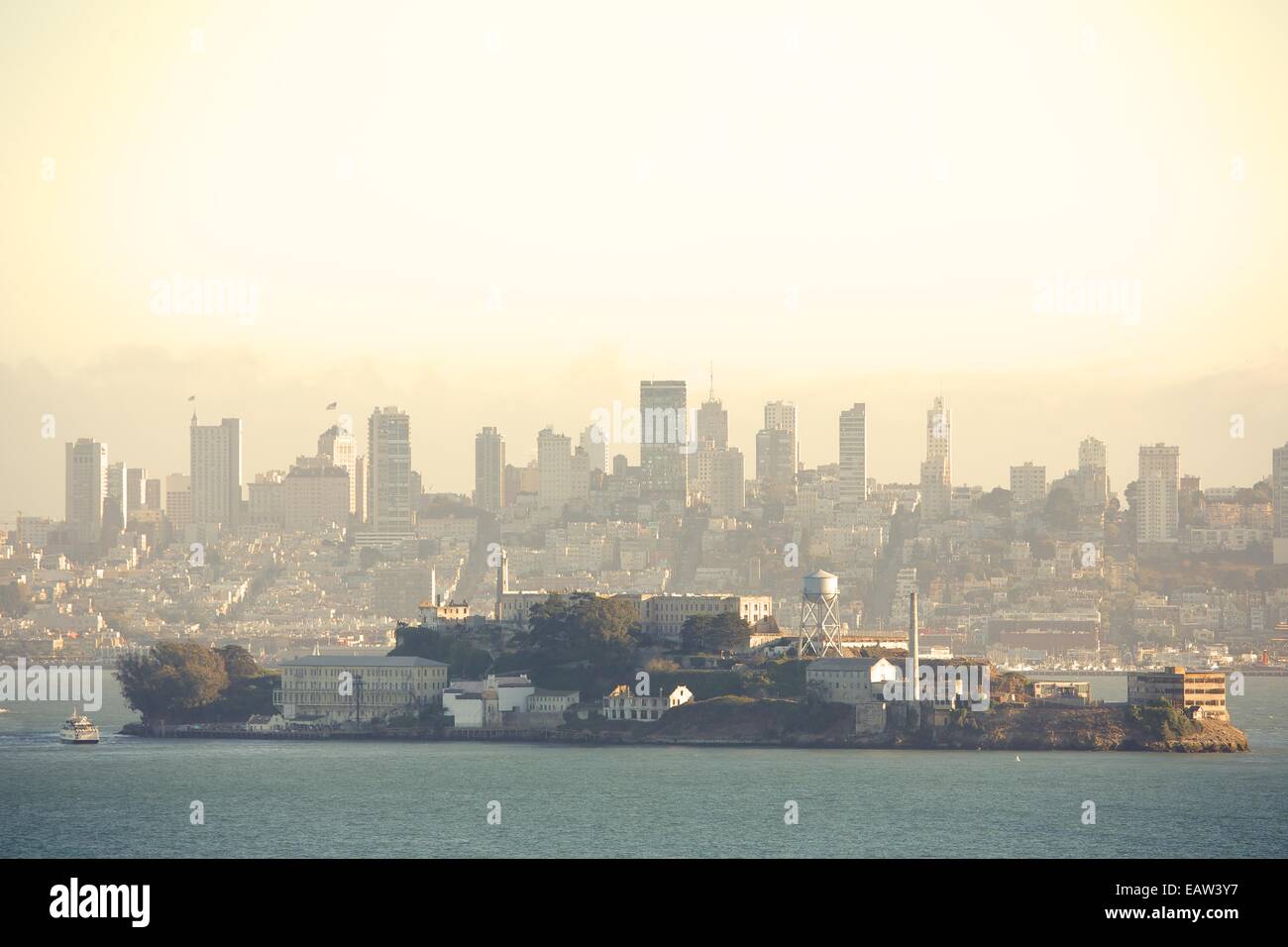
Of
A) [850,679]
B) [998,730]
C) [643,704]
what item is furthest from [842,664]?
[643,704]

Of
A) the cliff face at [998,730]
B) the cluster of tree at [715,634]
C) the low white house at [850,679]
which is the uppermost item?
the cluster of tree at [715,634]

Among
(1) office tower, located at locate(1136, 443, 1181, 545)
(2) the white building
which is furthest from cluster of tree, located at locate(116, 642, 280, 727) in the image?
(1) office tower, located at locate(1136, 443, 1181, 545)

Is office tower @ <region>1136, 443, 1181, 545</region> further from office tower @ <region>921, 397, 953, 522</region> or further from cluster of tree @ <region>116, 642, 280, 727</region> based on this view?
cluster of tree @ <region>116, 642, 280, 727</region>

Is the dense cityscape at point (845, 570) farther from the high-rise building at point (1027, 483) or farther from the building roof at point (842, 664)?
the building roof at point (842, 664)

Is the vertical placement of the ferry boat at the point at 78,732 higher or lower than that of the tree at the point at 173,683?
lower

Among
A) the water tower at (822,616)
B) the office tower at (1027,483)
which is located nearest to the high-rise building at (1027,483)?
the office tower at (1027,483)

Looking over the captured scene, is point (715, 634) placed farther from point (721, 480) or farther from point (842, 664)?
point (721, 480)
